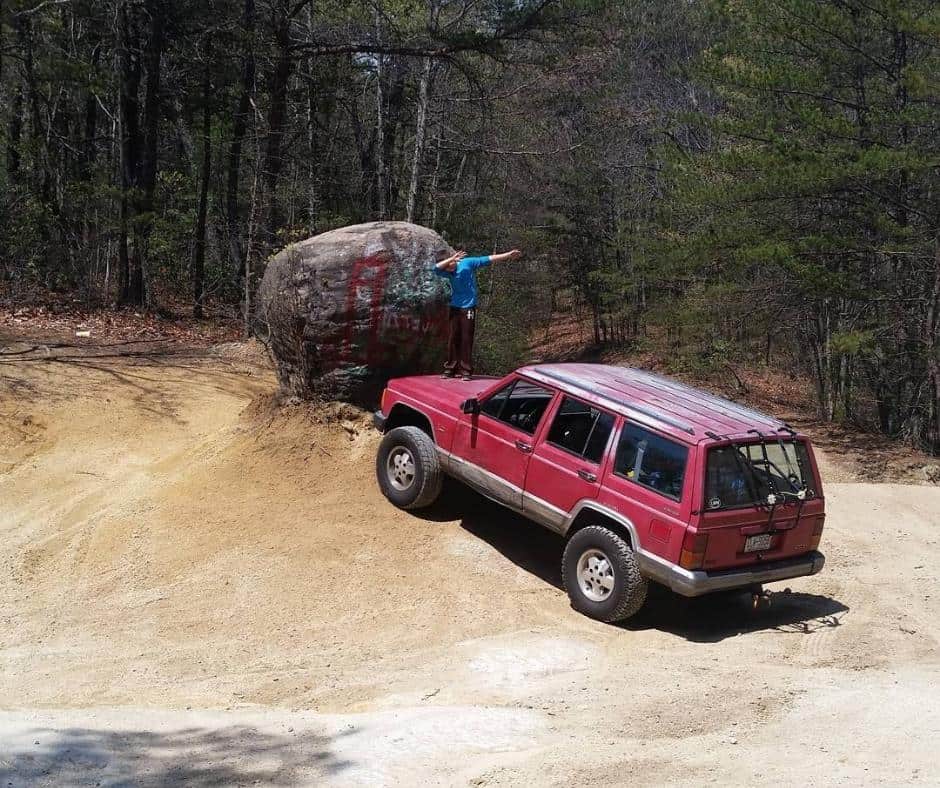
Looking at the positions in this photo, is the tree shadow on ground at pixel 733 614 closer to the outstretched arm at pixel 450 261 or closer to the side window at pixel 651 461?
the side window at pixel 651 461

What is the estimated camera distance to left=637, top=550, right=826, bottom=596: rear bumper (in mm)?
6883

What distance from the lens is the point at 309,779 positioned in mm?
4586

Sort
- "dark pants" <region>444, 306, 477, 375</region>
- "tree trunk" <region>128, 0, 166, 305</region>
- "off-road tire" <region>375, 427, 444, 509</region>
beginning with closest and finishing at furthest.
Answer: "off-road tire" <region>375, 427, 444, 509</region>, "dark pants" <region>444, 306, 477, 375</region>, "tree trunk" <region>128, 0, 166, 305</region>

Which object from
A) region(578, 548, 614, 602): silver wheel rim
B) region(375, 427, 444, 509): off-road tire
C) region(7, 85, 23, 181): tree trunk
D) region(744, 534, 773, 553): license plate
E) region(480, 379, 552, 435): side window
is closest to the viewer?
region(744, 534, 773, 553): license plate

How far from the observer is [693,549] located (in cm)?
687

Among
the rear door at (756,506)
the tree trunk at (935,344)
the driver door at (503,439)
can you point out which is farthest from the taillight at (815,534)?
the tree trunk at (935,344)

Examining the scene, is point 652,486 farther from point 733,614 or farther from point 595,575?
point 733,614

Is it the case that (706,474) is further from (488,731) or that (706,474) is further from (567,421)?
(488,731)

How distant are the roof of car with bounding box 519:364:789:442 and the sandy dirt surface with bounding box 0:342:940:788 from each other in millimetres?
1646

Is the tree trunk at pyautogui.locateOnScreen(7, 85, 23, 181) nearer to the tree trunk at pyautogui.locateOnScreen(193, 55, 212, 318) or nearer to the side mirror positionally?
the tree trunk at pyautogui.locateOnScreen(193, 55, 212, 318)

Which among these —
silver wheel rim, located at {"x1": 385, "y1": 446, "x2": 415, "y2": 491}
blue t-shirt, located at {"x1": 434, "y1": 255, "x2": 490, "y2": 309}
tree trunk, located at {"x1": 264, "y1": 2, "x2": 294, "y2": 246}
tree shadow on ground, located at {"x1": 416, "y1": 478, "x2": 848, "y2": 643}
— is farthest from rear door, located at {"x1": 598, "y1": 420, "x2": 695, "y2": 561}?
tree trunk, located at {"x1": 264, "y1": 2, "x2": 294, "y2": 246}

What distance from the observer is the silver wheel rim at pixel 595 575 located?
7457 millimetres

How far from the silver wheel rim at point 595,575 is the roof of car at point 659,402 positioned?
3.76 ft

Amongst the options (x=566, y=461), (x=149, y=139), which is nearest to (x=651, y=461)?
(x=566, y=461)
